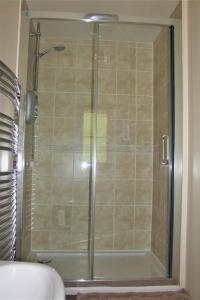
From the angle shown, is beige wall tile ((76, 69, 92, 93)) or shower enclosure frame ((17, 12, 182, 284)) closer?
shower enclosure frame ((17, 12, 182, 284))

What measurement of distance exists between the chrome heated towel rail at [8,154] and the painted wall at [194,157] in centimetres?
120

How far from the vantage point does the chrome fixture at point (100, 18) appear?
215 cm

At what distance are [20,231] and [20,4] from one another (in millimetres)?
1666

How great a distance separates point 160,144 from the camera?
249 centimetres

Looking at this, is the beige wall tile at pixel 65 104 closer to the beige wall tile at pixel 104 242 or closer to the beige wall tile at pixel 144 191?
the beige wall tile at pixel 144 191

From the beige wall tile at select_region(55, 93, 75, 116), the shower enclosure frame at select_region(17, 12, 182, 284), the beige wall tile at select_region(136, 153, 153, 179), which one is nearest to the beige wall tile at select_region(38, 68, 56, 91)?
the beige wall tile at select_region(55, 93, 75, 116)

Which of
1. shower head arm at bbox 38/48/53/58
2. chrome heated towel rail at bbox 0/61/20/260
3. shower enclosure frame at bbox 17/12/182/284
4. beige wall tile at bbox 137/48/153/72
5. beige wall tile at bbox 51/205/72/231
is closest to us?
chrome heated towel rail at bbox 0/61/20/260

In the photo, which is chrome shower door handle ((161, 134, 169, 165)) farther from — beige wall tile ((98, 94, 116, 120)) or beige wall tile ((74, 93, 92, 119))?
beige wall tile ((74, 93, 92, 119))

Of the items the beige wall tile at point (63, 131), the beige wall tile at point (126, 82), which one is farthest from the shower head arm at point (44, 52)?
the beige wall tile at point (126, 82)

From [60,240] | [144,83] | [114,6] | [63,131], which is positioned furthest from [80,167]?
[114,6]

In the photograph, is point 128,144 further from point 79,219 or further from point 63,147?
point 79,219

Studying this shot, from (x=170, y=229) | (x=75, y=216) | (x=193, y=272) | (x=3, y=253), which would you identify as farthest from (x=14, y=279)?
(x=75, y=216)

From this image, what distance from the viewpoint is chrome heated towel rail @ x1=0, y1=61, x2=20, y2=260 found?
153cm

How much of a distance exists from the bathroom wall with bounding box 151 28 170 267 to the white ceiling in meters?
0.18
